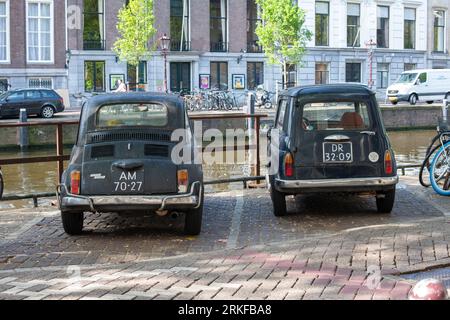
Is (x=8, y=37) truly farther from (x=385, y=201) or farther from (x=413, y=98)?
(x=385, y=201)

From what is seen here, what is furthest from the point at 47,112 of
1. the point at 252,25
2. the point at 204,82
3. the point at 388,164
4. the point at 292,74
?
the point at 388,164

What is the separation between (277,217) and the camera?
913 cm

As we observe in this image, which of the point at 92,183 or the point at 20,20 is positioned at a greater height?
the point at 20,20

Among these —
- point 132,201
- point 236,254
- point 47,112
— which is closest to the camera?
point 236,254

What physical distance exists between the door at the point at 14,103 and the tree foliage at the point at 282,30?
54.7 ft

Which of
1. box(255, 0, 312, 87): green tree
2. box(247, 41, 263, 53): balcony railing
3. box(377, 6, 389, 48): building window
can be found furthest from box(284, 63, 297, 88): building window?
box(377, 6, 389, 48): building window

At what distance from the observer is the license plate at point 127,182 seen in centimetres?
755

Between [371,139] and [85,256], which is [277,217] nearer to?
[371,139]

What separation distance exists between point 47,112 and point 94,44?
1049 cm

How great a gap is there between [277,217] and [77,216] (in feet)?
8.20

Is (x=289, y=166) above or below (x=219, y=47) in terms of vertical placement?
below

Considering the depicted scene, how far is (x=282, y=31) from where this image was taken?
140 feet

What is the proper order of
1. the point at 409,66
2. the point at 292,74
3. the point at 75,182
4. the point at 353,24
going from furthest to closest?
the point at 409,66, the point at 353,24, the point at 292,74, the point at 75,182
